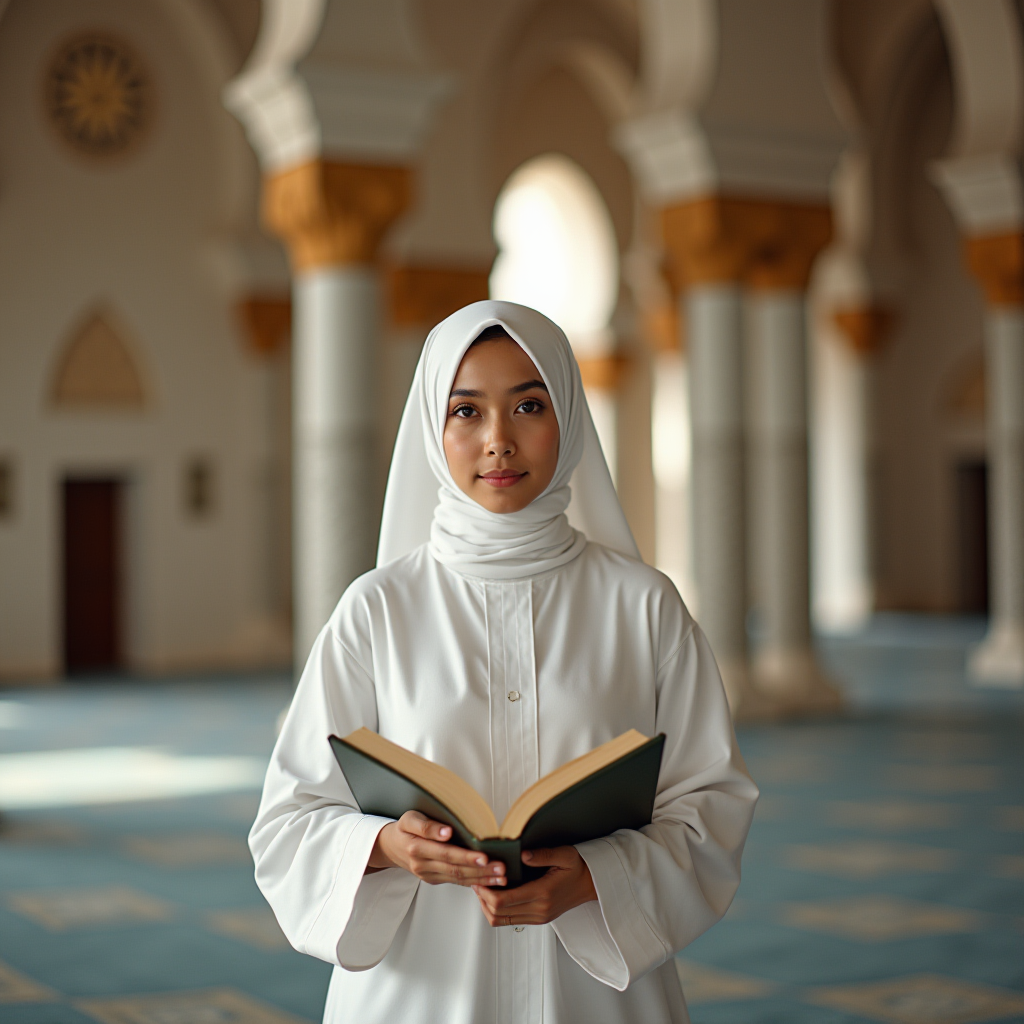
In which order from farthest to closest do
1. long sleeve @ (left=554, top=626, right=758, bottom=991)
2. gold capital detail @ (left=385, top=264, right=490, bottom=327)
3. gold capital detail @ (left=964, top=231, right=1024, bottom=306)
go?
1. gold capital detail @ (left=385, top=264, right=490, bottom=327)
2. gold capital detail @ (left=964, top=231, right=1024, bottom=306)
3. long sleeve @ (left=554, top=626, right=758, bottom=991)

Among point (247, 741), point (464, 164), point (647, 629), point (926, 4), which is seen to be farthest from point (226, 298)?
point (647, 629)

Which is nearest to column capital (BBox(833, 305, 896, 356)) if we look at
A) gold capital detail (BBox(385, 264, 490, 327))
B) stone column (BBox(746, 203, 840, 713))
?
gold capital detail (BBox(385, 264, 490, 327))

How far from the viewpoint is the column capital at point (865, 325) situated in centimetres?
1580

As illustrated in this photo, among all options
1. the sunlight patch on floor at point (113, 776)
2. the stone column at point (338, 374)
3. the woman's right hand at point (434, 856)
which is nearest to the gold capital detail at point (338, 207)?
the stone column at point (338, 374)

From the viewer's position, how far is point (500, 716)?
1993 mm

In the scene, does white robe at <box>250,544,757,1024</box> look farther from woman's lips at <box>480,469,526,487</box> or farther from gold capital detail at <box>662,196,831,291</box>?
gold capital detail at <box>662,196,831,291</box>

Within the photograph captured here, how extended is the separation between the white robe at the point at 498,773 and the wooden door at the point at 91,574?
11.5 meters

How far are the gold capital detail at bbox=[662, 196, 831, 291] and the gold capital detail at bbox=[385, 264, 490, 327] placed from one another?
193 cm

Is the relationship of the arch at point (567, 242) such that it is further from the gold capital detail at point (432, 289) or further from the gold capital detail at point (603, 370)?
the gold capital detail at point (432, 289)

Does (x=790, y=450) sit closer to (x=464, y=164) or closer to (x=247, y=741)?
(x=464, y=164)

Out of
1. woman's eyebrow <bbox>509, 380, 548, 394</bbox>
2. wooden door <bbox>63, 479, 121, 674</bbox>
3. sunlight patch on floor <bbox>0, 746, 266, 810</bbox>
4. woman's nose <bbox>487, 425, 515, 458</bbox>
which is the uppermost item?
woman's eyebrow <bbox>509, 380, 548, 394</bbox>

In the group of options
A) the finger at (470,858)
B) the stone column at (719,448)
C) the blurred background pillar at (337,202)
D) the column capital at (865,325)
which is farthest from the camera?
the column capital at (865,325)

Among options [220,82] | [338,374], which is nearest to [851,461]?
[220,82]

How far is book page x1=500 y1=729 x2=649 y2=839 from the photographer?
1.74m
